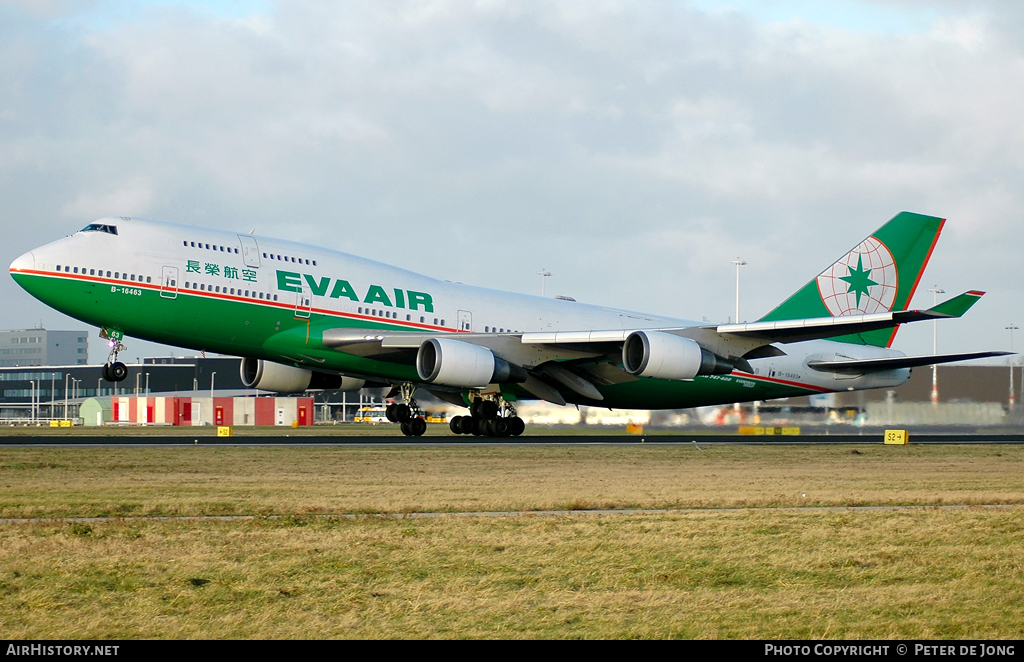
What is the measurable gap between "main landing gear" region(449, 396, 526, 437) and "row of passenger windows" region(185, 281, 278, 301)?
9143 mm

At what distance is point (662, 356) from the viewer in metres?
35.6

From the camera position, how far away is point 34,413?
11744 cm

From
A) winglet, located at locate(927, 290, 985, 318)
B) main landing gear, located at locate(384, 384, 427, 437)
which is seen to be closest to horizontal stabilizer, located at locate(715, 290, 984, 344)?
winglet, located at locate(927, 290, 985, 318)

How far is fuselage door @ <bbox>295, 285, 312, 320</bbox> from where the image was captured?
3528 cm

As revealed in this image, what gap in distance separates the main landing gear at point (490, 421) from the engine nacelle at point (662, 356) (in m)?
5.66

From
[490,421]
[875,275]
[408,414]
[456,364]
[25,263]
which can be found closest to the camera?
[25,263]

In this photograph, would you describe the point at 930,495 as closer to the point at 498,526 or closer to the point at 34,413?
the point at 498,526

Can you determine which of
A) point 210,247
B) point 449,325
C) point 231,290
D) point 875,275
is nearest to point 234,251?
point 210,247

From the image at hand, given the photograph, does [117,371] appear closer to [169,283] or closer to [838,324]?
[169,283]

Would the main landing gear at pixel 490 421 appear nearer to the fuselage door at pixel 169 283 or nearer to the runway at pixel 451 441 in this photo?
the runway at pixel 451 441

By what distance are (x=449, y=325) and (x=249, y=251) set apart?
25.9ft

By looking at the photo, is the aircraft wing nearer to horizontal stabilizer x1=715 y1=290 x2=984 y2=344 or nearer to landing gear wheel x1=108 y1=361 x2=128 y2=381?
Result: horizontal stabilizer x1=715 y1=290 x2=984 y2=344

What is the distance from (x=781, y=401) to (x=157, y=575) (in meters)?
41.9

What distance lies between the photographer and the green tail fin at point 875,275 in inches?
1764
